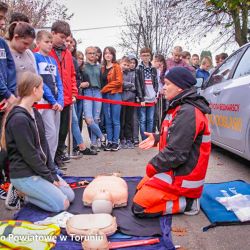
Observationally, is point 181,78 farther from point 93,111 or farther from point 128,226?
point 93,111

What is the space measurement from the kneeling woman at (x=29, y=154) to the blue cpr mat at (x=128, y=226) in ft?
0.39

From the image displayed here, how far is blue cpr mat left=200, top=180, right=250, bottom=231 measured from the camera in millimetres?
3664

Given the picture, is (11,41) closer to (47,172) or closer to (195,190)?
(47,172)

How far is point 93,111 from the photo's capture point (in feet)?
24.0

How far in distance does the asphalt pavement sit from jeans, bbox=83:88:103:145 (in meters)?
0.46

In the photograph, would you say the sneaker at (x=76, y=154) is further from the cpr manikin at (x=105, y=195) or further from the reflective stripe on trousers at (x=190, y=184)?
the reflective stripe on trousers at (x=190, y=184)

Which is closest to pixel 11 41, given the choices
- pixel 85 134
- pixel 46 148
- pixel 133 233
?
pixel 46 148

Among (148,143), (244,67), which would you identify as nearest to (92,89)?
(244,67)

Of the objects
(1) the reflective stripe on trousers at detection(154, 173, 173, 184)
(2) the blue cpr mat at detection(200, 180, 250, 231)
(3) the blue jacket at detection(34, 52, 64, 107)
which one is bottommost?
(2) the blue cpr mat at detection(200, 180, 250, 231)

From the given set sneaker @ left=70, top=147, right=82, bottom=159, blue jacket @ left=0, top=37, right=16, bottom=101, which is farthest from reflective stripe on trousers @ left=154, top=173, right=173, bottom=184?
sneaker @ left=70, top=147, right=82, bottom=159

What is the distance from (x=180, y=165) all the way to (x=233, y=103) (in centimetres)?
184

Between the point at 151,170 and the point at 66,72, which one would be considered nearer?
the point at 151,170

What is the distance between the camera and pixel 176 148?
3701 mm

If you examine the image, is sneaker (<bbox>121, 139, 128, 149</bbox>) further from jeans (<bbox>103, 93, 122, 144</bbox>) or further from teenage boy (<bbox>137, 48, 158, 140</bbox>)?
teenage boy (<bbox>137, 48, 158, 140</bbox>)
